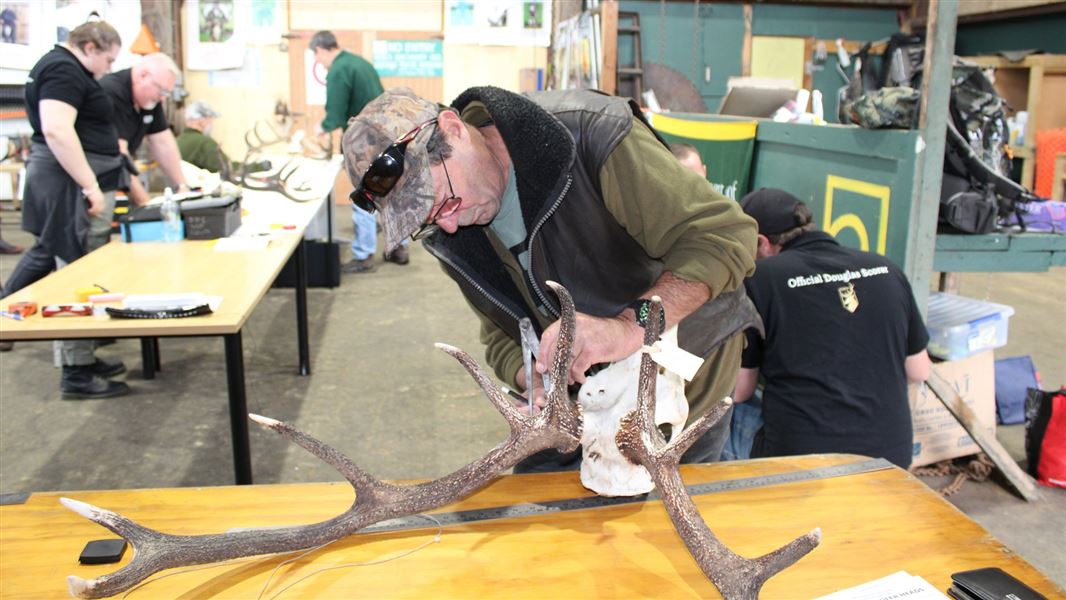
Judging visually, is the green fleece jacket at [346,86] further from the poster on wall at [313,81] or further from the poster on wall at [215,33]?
the poster on wall at [215,33]

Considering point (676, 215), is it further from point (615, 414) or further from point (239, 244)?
point (239, 244)

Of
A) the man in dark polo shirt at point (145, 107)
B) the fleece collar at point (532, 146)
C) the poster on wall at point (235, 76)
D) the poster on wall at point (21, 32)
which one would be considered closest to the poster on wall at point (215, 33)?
the poster on wall at point (235, 76)

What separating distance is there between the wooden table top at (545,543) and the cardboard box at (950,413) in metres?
1.85

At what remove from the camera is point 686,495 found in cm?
155

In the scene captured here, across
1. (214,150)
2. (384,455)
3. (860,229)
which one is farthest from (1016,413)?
(214,150)

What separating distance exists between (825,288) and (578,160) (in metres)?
1.29

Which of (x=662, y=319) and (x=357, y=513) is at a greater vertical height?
(x=662, y=319)

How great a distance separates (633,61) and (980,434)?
496 centimetres

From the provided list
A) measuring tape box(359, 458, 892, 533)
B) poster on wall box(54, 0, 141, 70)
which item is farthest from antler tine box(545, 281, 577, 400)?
poster on wall box(54, 0, 141, 70)

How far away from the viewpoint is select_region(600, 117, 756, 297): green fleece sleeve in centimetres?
169

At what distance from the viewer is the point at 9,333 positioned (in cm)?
265

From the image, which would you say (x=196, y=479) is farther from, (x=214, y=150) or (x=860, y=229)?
(x=214, y=150)

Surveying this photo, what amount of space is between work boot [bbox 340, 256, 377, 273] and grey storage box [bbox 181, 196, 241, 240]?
10.9 feet

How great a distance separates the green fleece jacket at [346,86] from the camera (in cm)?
753
